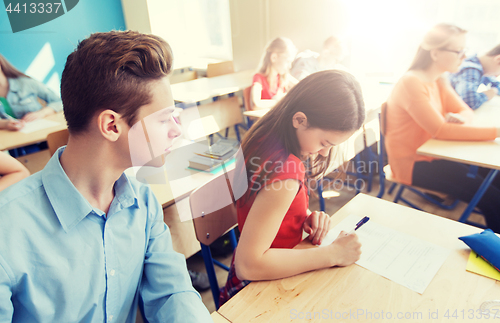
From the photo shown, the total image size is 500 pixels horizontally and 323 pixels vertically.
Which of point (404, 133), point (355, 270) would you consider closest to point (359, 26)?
point (404, 133)

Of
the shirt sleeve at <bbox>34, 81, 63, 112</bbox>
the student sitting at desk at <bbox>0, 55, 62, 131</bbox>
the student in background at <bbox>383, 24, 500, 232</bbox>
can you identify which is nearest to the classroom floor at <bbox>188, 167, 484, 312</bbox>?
the student in background at <bbox>383, 24, 500, 232</bbox>

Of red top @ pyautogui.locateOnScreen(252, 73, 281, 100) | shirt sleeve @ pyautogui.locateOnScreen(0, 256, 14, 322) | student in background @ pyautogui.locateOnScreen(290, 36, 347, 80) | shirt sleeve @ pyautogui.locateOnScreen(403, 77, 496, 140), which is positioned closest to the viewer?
shirt sleeve @ pyautogui.locateOnScreen(0, 256, 14, 322)

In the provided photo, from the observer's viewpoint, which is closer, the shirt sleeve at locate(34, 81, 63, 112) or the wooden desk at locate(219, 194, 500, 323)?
the wooden desk at locate(219, 194, 500, 323)

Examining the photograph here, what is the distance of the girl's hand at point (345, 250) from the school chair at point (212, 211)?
42 cm

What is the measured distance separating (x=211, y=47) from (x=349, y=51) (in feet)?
8.45

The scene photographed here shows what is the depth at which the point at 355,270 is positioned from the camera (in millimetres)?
813

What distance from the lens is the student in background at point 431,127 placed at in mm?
1740

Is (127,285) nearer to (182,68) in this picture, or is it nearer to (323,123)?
(323,123)

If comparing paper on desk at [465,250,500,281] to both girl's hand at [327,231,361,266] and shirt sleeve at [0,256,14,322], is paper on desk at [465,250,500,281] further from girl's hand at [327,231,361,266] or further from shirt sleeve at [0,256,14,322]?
shirt sleeve at [0,256,14,322]

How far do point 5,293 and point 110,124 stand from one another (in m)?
0.35

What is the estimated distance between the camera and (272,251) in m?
0.82

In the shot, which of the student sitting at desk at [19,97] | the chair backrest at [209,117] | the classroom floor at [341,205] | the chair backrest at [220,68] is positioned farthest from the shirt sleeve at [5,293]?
the chair backrest at [220,68]

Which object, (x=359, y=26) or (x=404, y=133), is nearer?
(x=404, y=133)

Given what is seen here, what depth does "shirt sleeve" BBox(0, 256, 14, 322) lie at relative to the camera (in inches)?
20.9
